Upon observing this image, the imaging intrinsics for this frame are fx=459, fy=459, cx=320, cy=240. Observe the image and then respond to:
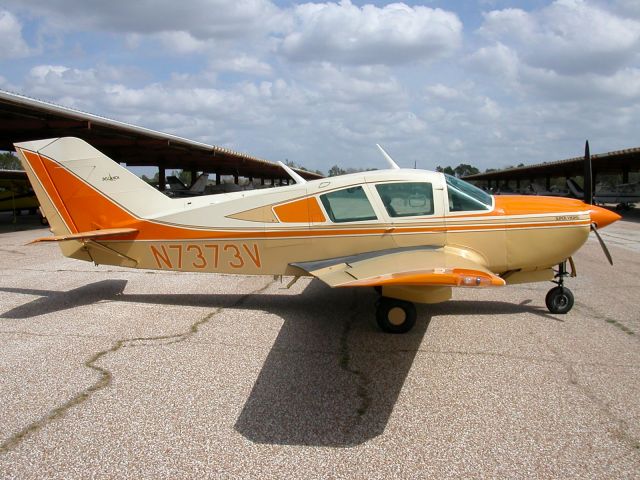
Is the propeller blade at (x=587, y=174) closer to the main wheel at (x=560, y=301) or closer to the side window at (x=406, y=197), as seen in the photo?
the main wheel at (x=560, y=301)

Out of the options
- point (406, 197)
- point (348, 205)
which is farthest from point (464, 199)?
point (348, 205)

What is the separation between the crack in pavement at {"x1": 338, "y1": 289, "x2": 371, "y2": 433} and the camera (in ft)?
12.5

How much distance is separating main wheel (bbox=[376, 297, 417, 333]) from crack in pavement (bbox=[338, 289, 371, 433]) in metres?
0.51

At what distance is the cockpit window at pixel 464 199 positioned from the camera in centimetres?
614

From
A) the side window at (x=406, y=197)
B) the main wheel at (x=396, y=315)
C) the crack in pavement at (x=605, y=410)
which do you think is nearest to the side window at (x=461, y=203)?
the side window at (x=406, y=197)

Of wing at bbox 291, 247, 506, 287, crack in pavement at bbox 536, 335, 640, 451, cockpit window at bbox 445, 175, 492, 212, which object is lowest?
crack in pavement at bbox 536, 335, 640, 451

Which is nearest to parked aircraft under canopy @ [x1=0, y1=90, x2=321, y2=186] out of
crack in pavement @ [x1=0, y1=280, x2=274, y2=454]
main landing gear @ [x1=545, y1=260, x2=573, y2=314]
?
crack in pavement @ [x1=0, y1=280, x2=274, y2=454]

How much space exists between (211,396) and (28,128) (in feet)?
57.8

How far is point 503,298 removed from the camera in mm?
7648

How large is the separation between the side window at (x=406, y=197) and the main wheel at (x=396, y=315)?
121 cm

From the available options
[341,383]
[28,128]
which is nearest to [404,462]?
[341,383]

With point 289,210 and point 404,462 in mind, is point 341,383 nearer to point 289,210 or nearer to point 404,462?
point 404,462

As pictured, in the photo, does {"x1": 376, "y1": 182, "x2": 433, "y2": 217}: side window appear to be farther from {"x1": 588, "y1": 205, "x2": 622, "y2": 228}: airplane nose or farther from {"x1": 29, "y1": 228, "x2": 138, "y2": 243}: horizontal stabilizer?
{"x1": 29, "y1": 228, "x2": 138, "y2": 243}: horizontal stabilizer

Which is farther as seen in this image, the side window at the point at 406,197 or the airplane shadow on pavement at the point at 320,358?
the side window at the point at 406,197
